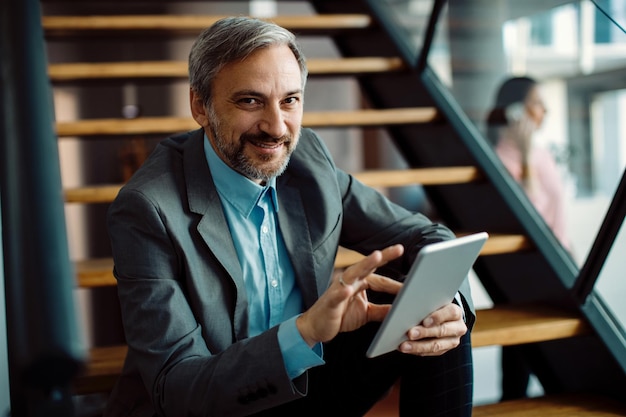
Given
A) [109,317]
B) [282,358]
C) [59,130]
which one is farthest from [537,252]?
[109,317]

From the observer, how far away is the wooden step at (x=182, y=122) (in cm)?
236

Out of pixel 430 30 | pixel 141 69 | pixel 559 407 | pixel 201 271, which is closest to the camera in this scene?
pixel 201 271

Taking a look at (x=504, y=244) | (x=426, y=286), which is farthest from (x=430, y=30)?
(x=426, y=286)

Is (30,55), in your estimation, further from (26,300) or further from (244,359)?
(244,359)

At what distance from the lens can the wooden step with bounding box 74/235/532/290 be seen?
1.91 m

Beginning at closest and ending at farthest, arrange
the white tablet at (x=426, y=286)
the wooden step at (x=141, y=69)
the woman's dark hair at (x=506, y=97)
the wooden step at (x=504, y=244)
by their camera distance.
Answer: the white tablet at (x=426, y=286) → the wooden step at (x=504, y=244) → the wooden step at (x=141, y=69) → the woman's dark hair at (x=506, y=97)

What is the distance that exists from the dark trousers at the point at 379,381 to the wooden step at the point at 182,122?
111 cm

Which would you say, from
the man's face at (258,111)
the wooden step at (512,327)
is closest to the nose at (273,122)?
the man's face at (258,111)

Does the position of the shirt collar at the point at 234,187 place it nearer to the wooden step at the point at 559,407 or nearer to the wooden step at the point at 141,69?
the wooden step at the point at 559,407

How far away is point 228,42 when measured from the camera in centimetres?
146

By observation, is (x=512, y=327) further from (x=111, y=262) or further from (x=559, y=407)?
(x=111, y=262)

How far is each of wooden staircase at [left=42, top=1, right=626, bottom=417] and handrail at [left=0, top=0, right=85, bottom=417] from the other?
87 centimetres

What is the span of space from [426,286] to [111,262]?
1.07 metres

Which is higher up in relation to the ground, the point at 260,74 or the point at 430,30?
the point at 430,30
